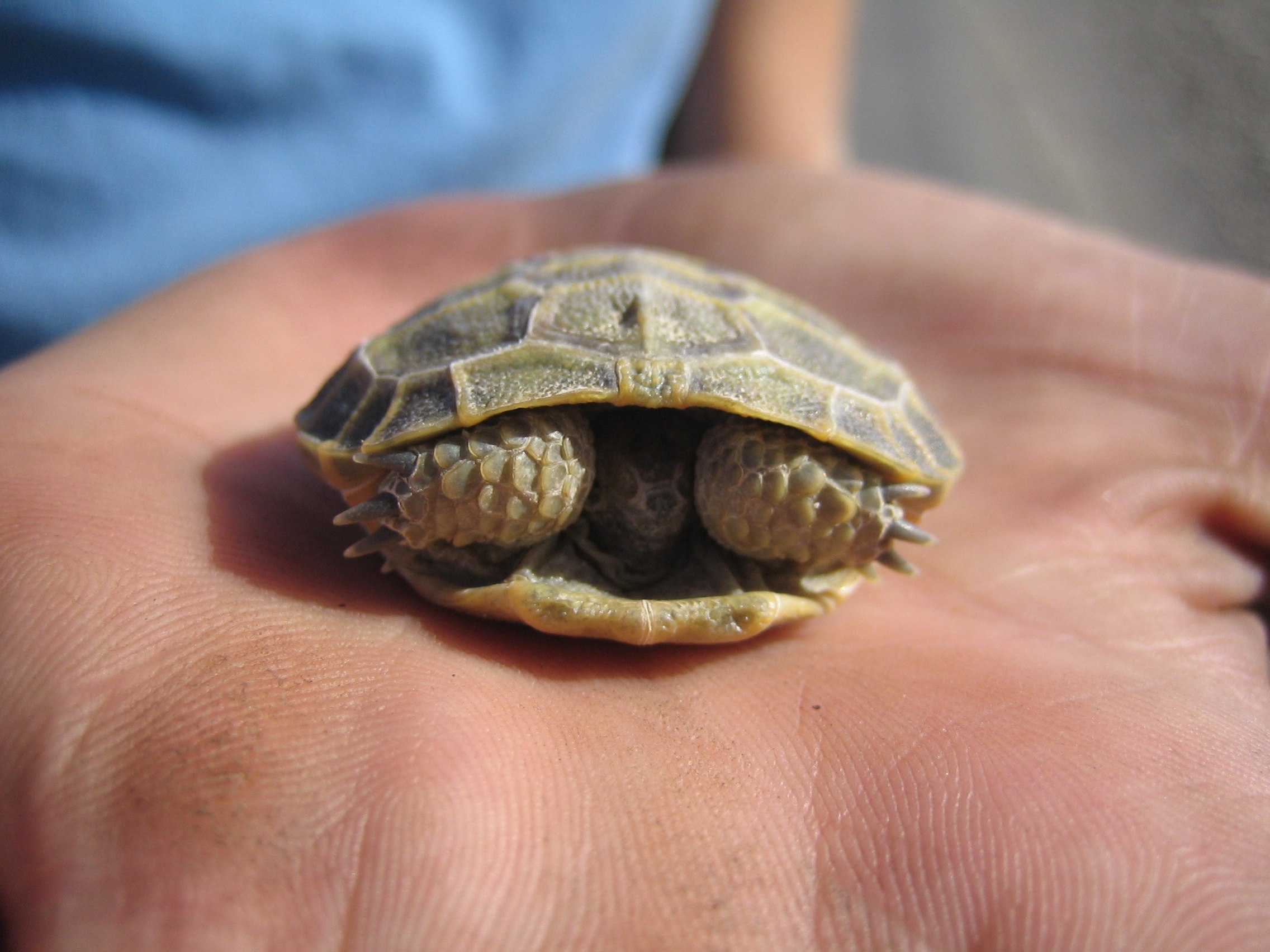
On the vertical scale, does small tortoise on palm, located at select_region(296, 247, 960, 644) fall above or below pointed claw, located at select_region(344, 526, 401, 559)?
above

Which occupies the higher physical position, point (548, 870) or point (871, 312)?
point (871, 312)

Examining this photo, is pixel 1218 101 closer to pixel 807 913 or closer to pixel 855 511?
pixel 855 511

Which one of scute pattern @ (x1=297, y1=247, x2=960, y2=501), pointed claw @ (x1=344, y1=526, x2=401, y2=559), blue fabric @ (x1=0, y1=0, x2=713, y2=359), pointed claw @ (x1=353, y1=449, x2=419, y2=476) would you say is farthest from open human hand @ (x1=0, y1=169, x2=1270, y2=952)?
blue fabric @ (x1=0, y1=0, x2=713, y2=359)

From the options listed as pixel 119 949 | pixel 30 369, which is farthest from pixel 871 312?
pixel 119 949

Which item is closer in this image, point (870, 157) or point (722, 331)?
point (722, 331)

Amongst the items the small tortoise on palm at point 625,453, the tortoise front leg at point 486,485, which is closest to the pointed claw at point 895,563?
the small tortoise on palm at point 625,453

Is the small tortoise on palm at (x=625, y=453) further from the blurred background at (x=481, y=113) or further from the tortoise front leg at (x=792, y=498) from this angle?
the blurred background at (x=481, y=113)

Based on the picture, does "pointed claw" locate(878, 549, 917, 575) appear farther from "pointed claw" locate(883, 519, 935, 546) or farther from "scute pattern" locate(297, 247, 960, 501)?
"scute pattern" locate(297, 247, 960, 501)
